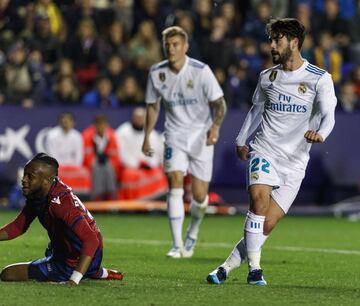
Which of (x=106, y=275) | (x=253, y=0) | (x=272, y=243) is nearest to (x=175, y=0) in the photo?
(x=253, y=0)

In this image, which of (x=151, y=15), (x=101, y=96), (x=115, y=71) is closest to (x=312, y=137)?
(x=101, y=96)

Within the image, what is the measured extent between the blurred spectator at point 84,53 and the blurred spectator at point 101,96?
0.43m

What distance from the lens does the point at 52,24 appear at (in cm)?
2352

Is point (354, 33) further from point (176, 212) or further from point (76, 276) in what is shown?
point (76, 276)

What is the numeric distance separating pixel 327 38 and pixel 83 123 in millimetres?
5231

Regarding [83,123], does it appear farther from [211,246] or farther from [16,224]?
[16,224]

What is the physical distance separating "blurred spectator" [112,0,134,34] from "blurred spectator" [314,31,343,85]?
11.9 feet

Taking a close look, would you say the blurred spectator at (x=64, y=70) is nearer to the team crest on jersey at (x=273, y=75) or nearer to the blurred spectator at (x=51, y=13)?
the blurred spectator at (x=51, y=13)

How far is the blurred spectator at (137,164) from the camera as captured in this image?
22081mm

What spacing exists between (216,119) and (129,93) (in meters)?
8.89

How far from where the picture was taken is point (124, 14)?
24219mm

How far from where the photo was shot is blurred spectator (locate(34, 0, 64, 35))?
23125mm

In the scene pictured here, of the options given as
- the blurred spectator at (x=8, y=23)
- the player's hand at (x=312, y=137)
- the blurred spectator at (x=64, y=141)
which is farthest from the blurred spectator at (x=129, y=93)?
the player's hand at (x=312, y=137)

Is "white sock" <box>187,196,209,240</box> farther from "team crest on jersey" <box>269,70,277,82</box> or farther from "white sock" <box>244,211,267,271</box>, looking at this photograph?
"team crest on jersey" <box>269,70,277,82</box>
